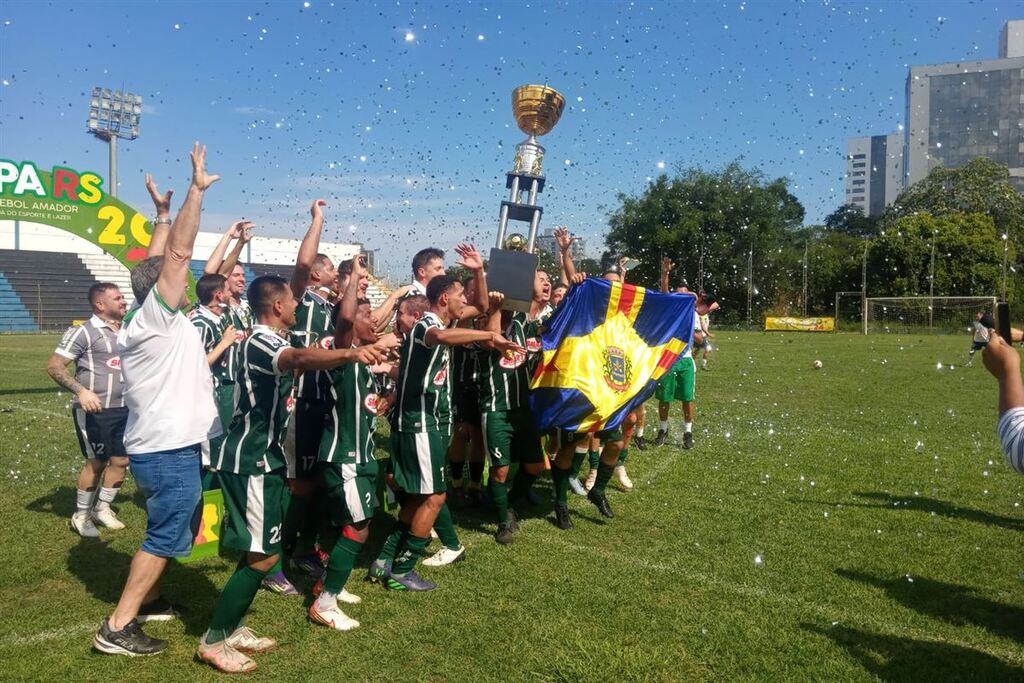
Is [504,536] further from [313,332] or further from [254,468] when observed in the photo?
[254,468]

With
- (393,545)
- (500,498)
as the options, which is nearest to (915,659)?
(500,498)

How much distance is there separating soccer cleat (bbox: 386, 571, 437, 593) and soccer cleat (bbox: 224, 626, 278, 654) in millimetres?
980

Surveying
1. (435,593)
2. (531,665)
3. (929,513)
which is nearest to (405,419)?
(435,593)

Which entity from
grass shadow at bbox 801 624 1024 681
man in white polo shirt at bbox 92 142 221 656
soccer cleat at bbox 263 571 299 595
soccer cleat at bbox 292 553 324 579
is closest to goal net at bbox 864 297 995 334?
grass shadow at bbox 801 624 1024 681

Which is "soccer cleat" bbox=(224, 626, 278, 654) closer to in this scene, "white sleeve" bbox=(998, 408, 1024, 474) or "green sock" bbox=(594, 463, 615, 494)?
"green sock" bbox=(594, 463, 615, 494)

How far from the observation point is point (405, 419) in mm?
4660

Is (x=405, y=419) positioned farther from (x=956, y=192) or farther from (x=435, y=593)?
(x=956, y=192)

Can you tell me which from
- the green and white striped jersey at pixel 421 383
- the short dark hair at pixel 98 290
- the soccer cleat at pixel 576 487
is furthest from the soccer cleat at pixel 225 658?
the soccer cleat at pixel 576 487

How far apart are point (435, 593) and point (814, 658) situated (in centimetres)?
231

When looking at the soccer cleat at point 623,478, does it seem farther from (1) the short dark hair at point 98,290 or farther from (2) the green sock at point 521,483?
(1) the short dark hair at point 98,290

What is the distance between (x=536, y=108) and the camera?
7.53 m

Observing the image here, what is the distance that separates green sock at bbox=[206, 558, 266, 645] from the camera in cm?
365

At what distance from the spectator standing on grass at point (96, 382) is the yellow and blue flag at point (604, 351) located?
3.47 meters

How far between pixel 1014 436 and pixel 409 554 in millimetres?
3480
